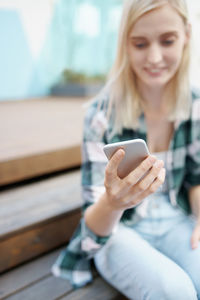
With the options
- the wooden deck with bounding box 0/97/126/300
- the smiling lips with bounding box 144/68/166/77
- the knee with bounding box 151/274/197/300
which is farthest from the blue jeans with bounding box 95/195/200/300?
the smiling lips with bounding box 144/68/166/77

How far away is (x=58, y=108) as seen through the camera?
3.47m

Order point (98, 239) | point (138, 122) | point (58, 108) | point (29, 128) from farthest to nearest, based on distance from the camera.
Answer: point (58, 108)
point (29, 128)
point (138, 122)
point (98, 239)

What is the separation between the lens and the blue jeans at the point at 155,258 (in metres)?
0.87

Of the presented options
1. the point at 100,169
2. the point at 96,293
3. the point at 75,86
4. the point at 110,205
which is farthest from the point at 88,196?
the point at 75,86

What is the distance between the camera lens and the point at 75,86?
15.6ft

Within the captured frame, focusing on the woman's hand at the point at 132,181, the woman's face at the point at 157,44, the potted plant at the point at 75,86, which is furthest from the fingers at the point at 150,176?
the potted plant at the point at 75,86

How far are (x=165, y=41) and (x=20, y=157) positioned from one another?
0.83m

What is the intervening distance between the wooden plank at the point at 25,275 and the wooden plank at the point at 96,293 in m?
0.13

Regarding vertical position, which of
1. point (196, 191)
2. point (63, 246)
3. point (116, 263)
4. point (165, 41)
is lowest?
point (63, 246)

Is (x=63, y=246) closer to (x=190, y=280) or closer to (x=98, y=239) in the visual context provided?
(x=98, y=239)

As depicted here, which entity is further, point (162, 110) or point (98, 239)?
point (162, 110)

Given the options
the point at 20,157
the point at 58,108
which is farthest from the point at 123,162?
the point at 58,108

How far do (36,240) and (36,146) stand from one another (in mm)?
641

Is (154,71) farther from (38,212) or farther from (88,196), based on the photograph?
(38,212)
